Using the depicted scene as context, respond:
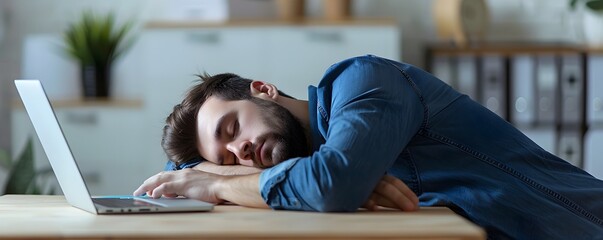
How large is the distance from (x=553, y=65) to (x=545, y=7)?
0.59 m

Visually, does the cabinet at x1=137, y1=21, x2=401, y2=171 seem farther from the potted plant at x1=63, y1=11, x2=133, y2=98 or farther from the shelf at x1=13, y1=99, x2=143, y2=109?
the potted plant at x1=63, y1=11, x2=133, y2=98

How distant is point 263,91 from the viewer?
2168mm

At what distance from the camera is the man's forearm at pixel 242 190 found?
1.69 m

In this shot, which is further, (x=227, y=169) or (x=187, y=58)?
(x=187, y=58)

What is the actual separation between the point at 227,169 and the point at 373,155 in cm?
46

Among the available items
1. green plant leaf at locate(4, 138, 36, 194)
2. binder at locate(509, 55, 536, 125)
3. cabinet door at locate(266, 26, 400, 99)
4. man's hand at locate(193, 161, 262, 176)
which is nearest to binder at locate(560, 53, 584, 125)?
binder at locate(509, 55, 536, 125)

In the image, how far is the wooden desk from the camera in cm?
133

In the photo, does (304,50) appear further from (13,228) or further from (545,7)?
(13,228)

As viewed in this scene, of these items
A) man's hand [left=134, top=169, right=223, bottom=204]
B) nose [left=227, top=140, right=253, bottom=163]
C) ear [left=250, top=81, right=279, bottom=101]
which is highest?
ear [left=250, top=81, right=279, bottom=101]

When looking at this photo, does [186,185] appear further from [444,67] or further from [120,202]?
[444,67]

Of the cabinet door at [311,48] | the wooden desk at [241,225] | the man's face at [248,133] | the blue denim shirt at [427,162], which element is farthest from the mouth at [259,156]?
the cabinet door at [311,48]

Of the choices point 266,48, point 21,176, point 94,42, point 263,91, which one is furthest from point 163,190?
point 94,42

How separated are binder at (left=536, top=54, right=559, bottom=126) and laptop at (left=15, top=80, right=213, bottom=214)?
376 centimetres

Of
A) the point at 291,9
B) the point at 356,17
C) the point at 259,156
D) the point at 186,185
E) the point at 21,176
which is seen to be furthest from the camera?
the point at 356,17
